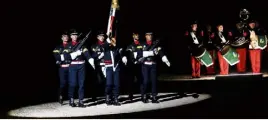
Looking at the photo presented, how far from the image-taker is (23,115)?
12516 mm

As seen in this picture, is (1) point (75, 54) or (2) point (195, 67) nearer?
(1) point (75, 54)

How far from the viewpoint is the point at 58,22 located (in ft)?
61.4

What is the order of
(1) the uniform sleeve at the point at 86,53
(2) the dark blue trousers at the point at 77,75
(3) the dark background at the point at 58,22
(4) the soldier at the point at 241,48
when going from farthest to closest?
(3) the dark background at the point at 58,22 → (4) the soldier at the point at 241,48 → (2) the dark blue trousers at the point at 77,75 → (1) the uniform sleeve at the point at 86,53

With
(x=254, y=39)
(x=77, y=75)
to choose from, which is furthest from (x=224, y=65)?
(x=77, y=75)

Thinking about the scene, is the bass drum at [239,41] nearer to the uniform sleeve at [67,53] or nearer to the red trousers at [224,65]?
the red trousers at [224,65]

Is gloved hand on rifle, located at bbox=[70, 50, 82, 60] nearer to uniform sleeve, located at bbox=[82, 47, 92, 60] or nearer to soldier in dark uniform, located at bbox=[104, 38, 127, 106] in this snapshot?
uniform sleeve, located at bbox=[82, 47, 92, 60]

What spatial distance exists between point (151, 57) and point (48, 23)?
6141mm

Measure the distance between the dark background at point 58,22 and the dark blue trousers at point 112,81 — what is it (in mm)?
2209

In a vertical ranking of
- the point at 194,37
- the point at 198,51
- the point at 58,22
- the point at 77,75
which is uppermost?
the point at 58,22

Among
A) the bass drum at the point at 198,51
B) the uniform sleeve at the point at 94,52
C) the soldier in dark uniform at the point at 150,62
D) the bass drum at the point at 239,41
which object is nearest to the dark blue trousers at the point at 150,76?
the soldier in dark uniform at the point at 150,62

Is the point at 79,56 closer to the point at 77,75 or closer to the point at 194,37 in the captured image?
the point at 77,75

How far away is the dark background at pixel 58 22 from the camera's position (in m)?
18.7

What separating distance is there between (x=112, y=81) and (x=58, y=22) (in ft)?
19.1

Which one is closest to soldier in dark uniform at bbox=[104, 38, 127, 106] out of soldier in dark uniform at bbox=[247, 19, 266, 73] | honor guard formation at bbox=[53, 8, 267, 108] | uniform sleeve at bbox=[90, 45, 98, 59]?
honor guard formation at bbox=[53, 8, 267, 108]
